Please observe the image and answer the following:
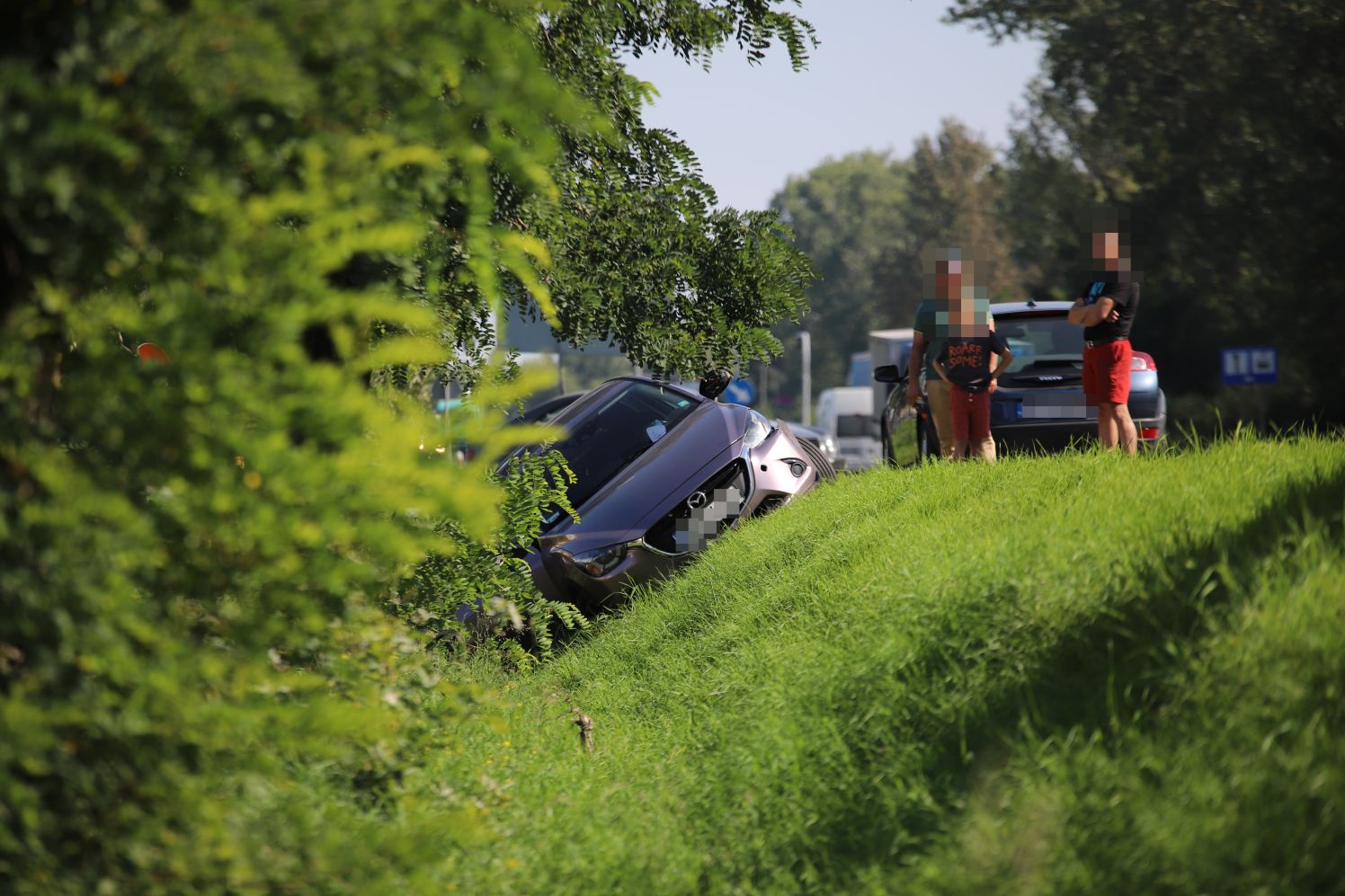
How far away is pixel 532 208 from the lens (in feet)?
16.1

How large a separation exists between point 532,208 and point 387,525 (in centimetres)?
240

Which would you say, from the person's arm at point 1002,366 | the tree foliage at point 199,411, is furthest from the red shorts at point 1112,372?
the tree foliage at point 199,411

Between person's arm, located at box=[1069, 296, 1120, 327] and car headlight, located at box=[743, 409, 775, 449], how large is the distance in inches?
83.8

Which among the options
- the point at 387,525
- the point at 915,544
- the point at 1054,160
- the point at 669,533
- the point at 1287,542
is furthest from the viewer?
the point at 1054,160

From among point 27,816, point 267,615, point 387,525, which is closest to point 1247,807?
point 387,525

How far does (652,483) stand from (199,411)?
543cm

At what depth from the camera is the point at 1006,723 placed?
368 centimetres

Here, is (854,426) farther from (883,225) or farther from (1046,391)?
(883,225)

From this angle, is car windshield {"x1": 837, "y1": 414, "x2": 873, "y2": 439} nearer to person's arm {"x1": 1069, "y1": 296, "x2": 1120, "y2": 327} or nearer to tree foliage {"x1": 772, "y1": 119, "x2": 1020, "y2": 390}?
tree foliage {"x1": 772, "y1": 119, "x2": 1020, "y2": 390}

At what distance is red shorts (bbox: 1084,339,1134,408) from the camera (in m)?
7.36

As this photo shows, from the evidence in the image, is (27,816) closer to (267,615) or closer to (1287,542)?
(267,615)

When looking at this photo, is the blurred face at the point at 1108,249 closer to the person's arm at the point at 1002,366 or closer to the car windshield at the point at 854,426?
the person's arm at the point at 1002,366

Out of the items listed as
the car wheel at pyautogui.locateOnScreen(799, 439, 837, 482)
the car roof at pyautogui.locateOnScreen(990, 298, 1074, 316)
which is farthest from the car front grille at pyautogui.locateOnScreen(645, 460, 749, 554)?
the car roof at pyautogui.locateOnScreen(990, 298, 1074, 316)

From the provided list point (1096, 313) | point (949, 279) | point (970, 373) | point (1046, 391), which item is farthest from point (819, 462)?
point (1096, 313)
